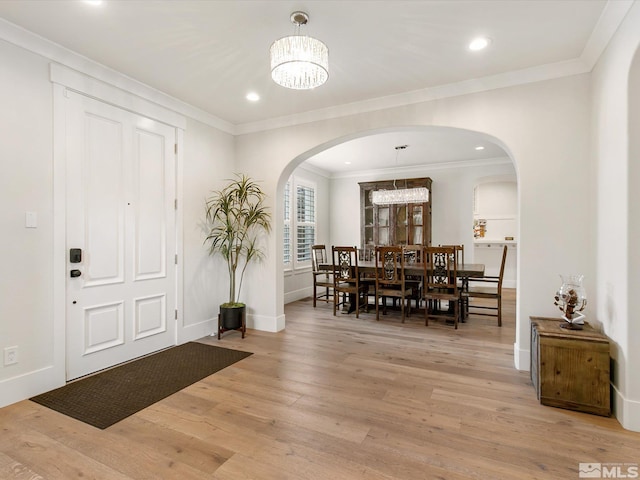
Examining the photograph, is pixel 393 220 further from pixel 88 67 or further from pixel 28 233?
pixel 28 233

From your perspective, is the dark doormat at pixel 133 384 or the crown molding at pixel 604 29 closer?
the crown molding at pixel 604 29

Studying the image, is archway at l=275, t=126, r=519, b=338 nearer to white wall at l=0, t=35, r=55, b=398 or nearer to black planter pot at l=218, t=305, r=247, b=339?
black planter pot at l=218, t=305, r=247, b=339

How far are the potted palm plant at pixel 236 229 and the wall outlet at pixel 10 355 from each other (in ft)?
6.11

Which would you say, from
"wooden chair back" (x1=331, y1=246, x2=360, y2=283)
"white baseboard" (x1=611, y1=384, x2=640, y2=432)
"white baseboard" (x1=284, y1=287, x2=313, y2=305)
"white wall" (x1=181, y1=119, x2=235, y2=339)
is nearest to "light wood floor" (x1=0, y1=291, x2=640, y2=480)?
"white baseboard" (x1=611, y1=384, x2=640, y2=432)

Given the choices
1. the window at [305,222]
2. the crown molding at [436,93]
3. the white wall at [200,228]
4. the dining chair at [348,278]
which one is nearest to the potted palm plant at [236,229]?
the white wall at [200,228]

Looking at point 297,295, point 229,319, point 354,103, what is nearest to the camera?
point 354,103

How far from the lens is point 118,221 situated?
3102 millimetres

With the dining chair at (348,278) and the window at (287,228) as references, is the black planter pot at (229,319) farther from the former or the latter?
the window at (287,228)

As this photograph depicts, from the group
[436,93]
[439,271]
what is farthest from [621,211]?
[439,271]

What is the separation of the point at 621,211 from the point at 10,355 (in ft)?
14.3

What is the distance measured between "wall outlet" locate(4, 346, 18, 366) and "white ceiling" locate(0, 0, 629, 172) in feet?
7.67

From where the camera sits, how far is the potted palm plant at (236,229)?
4.01 metres

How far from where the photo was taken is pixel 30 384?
2.46 m

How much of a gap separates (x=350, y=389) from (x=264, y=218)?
237 cm
